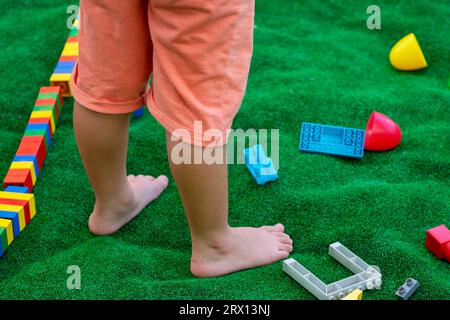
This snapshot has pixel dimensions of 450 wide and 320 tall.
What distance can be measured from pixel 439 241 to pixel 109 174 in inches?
28.5

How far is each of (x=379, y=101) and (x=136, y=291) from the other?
3.38ft

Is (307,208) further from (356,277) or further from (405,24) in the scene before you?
(405,24)

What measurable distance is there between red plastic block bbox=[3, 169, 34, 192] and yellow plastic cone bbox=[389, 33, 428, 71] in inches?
48.3

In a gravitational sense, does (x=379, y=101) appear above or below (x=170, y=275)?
above

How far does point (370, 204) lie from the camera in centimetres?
159

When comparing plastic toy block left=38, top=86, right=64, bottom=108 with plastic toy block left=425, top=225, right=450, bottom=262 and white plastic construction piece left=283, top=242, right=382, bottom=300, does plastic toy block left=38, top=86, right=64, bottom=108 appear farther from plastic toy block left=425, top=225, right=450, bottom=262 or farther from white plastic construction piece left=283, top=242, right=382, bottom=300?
plastic toy block left=425, top=225, right=450, bottom=262

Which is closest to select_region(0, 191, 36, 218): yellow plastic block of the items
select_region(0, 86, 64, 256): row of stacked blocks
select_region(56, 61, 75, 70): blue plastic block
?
select_region(0, 86, 64, 256): row of stacked blocks

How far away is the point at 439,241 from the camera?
1418 millimetres

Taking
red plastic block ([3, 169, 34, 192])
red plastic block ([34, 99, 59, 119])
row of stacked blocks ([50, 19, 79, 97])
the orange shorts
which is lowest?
red plastic block ([3, 169, 34, 192])

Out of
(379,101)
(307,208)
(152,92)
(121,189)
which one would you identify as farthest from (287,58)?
(152,92)

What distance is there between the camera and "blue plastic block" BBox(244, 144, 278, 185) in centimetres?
168

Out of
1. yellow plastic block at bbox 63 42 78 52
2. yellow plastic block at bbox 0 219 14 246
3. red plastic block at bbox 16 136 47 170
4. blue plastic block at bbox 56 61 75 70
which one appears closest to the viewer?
yellow plastic block at bbox 0 219 14 246

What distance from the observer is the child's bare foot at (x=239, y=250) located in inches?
55.1

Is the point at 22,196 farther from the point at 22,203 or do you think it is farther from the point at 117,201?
the point at 117,201
